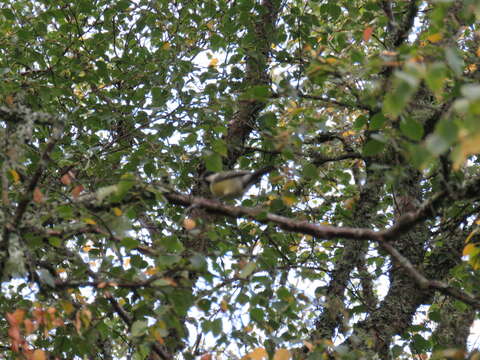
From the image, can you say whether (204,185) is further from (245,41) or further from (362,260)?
(362,260)

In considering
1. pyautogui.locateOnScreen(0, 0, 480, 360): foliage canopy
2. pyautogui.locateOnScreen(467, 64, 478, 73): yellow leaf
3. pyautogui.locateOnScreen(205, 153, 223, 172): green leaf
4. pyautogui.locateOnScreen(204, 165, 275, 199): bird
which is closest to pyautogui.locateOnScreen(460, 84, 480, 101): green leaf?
pyautogui.locateOnScreen(0, 0, 480, 360): foliage canopy

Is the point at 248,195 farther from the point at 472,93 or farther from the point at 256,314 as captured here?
the point at 472,93

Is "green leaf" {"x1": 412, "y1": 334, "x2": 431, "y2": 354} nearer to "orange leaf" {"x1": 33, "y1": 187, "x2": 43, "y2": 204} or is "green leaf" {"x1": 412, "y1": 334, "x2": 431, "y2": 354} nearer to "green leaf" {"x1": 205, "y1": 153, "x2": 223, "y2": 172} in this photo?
"green leaf" {"x1": 205, "y1": 153, "x2": 223, "y2": 172}

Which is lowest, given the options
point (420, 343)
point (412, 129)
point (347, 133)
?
point (412, 129)

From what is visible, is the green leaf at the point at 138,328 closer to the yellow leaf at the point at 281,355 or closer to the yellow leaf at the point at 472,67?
the yellow leaf at the point at 281,355

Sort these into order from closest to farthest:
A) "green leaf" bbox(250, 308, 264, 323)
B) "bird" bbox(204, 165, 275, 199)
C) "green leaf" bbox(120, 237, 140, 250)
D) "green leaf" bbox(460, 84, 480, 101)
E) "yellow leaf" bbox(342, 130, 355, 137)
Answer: "green leaf" bbox(460, 84, 480, 101)
"bird" bbox(204, 165, 275, 199)
"green leaf" bbox(120, 237, 140, 250)
"green leaf" bbox(250, 308, 264, 323)
"yellow leaf" bbox(342, 130, 355, 137)

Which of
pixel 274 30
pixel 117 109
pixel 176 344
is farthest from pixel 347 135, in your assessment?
pixel 176 344

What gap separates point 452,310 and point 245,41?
9.40ft

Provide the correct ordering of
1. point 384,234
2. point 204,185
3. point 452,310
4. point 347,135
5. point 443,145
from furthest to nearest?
point 347,135 → point 452,310 → point 204,185 → point 384,234 → point 443,145

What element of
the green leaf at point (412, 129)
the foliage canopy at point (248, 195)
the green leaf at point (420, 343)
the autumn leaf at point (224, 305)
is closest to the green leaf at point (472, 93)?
the foliage canopy at point (248, 195)

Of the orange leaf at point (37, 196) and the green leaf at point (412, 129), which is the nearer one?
the green leaf at point (412, 129)

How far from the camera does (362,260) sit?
18.4ft

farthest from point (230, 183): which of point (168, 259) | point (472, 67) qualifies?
point (472, 67)

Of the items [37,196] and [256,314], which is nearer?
[37,196]
